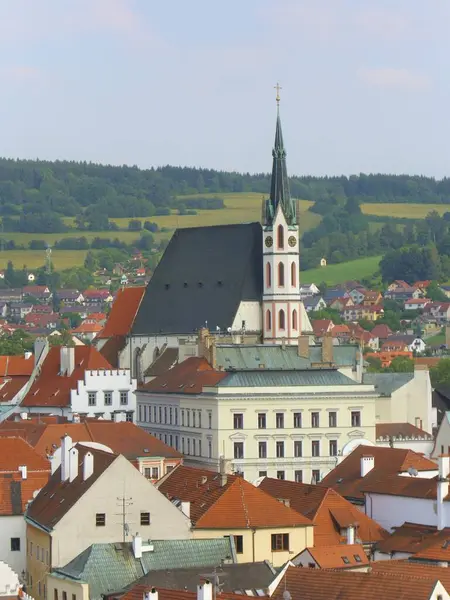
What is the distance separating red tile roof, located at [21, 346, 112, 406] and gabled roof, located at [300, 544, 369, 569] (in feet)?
203

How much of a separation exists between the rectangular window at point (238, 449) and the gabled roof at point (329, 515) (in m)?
27.3

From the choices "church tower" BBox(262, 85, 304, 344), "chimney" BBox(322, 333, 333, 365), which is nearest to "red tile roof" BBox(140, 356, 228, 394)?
"chimney" BBox(322, 333, 333, 365)

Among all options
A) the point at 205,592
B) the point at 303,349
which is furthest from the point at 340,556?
the point at 303,349

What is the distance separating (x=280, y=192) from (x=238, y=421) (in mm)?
32223

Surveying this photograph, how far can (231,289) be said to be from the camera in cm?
14900

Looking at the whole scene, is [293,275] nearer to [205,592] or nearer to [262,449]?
[262,449]

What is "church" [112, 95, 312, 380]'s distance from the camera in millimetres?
146250

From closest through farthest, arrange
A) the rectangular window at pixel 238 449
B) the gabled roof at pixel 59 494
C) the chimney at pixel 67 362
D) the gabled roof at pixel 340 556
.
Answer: the gabled roof at pixel 340 556 < the gabled roof at pixel 59 494 < the rectangular window at pixel 238 449 < the chimney at pixel 67 362

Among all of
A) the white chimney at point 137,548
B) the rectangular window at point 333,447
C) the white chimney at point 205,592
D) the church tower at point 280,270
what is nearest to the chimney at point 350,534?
the white chimney at point 137,548

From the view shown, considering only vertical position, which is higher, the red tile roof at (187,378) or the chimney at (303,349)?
the chimney at (303,349)

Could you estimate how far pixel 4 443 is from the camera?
97.8 meters

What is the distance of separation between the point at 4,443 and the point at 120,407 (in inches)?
1676

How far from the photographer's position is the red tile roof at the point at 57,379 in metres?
141

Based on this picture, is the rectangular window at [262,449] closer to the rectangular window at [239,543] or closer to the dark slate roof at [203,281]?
the dark slate roof at [203,281]
